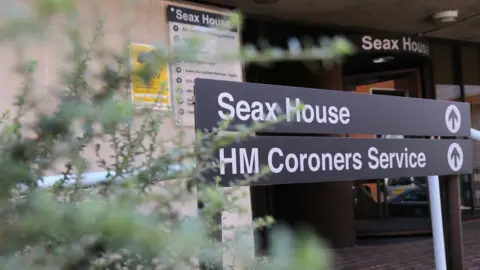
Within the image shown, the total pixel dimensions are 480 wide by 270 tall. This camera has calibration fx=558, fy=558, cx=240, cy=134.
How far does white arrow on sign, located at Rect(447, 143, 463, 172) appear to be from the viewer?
118 inches

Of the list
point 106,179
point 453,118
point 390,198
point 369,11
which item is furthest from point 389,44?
point 106,179

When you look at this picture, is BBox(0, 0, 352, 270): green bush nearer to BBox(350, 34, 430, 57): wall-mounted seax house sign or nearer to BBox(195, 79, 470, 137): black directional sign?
BBox(195, 79, 470, 137): black directional sign

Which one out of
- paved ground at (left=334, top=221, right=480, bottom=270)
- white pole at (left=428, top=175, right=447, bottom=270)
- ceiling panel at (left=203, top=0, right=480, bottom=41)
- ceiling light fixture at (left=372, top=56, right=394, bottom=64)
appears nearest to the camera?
white pole at (left=428, top=175, right=447, bottom=270)

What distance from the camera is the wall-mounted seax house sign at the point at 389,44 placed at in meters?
6.88

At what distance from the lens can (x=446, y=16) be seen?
21.8 ft

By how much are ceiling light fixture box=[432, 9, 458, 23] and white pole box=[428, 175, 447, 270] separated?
4.14 meters

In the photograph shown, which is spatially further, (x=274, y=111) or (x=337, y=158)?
(x=337, y=158)

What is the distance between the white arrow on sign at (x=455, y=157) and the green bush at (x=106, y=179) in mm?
1988

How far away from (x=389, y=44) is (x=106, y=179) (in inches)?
253

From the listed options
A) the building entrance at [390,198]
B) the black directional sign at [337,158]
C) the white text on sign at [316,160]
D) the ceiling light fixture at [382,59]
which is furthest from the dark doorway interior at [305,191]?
the white text on sign at [316,160]

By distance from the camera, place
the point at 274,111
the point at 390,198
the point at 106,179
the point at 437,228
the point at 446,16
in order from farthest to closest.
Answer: the point at 390,198 → the point at 446,16 → the point at 437,228 → the point at 274,111 → the point at 106,179

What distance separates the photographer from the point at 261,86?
2.18 meters

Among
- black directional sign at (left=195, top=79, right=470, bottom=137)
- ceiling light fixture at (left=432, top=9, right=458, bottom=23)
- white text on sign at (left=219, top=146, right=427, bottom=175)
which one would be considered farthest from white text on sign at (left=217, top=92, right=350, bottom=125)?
ceiling light fixture at (left=432, top=9, right=458, bottom=23)

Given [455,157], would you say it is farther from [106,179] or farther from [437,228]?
[106,179]
